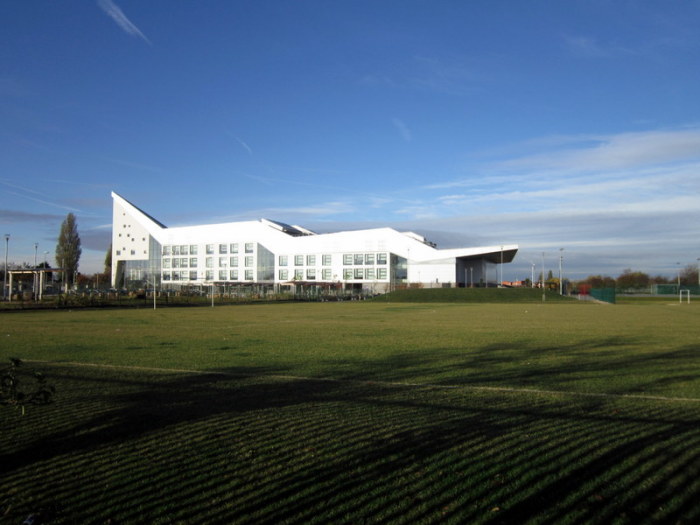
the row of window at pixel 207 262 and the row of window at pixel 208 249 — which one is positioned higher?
the row of window at pixel 208 249

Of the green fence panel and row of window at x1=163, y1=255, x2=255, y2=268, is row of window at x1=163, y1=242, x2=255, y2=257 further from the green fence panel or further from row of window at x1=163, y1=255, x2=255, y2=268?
the green fence panel

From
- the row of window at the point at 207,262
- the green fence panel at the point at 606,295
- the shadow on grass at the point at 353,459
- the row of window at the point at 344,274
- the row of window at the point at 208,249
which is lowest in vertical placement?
the shadow on grass at the point at 353,459

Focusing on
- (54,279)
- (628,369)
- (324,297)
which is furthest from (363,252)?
(628,369)

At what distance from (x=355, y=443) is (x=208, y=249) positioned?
9919 cm

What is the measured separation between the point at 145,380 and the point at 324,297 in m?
72.2

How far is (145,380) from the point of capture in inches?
401

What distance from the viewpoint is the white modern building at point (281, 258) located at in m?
90.8

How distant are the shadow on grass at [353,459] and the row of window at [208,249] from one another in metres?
91.5

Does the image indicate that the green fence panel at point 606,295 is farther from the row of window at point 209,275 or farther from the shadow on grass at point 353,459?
the shadow on grass at point 353,459

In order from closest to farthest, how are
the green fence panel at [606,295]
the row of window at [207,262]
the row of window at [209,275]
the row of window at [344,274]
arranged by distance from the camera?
the green fence panel at [606,295], the row of window at [344,274], the row of window at [207,262], the row of window at [209,275]

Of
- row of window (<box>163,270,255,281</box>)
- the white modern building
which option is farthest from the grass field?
row of window (<box>163,270,255,281</box>)

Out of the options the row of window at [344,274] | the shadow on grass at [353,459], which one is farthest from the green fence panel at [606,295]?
the shadow on grass at [353,459]

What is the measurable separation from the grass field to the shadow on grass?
22 mm

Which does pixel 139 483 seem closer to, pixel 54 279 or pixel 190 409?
pixel 190 409
